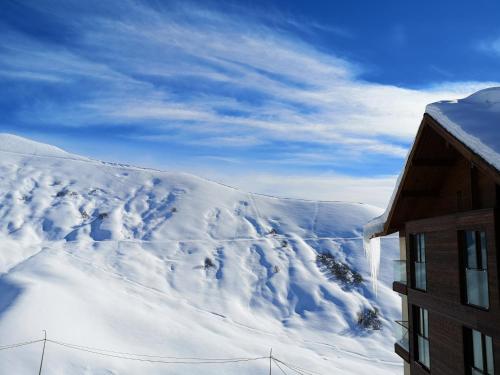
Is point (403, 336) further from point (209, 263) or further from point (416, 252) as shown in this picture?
point (209, 263)

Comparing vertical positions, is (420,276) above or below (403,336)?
above

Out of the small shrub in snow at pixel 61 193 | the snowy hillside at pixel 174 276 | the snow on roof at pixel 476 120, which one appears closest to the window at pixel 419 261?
the snow on roof at pixel 476 120

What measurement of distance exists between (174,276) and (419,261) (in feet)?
115

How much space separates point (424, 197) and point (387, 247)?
4285 cm

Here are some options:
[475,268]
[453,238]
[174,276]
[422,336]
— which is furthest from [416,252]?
[174,276]

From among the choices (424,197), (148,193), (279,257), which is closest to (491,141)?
(424,197)

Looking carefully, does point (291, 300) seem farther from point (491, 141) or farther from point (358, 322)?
point (491, 141)

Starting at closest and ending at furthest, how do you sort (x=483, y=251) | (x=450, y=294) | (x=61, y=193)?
(x=483, y=251) < (x=450, y=294) < (x=61, y=193)

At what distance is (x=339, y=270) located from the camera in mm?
44844

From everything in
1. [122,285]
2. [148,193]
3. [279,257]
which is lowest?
[122,285]

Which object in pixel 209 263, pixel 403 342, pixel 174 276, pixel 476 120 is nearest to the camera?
pixel 476 120

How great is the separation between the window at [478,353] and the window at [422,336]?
190 cm

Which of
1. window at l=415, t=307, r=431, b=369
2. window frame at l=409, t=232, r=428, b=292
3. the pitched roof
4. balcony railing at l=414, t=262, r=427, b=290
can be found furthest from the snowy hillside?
the pitched roof

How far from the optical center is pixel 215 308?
123 ft
